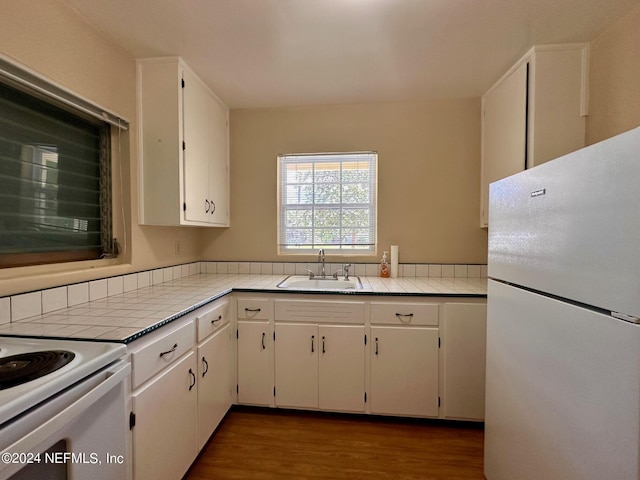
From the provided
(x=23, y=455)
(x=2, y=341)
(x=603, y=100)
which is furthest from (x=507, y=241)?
(x=2, y=341)

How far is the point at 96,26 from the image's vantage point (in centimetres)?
Result: 158

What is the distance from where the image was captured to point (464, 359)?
1905mm

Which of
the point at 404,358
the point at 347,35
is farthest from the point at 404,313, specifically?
the point at 347,35

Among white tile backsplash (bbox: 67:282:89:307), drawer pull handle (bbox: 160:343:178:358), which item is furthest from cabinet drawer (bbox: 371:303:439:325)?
white tile backsplash (bbox: 67:282:89:307)

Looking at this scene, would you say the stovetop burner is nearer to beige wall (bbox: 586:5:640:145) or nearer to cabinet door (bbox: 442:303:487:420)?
cabinet door (bbox: 442:303:487:420)

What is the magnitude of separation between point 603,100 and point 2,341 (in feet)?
9.97

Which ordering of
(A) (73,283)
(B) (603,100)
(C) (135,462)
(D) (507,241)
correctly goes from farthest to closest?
1. (B) (603,100)
2. (A) (73,283)
3. (D) (507,241)
4. (C) (135,462)

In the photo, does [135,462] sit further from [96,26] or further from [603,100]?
[603,100]

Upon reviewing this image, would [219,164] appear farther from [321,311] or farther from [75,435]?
[75,435]

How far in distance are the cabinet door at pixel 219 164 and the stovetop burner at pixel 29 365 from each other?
1.49 m

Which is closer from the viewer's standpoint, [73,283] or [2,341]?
[2,341]

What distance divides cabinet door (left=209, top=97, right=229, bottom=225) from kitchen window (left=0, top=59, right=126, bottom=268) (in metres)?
0.66

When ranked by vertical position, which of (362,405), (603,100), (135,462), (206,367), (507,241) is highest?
(603,100)

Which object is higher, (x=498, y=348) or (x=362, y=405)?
(x=498, y=348)
